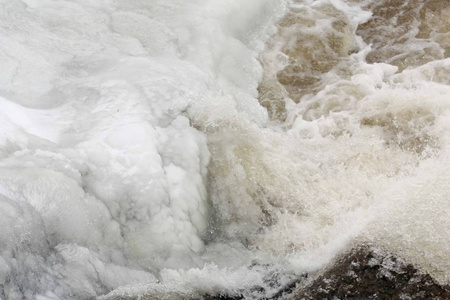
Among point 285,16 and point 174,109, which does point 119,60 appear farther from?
point 285,16

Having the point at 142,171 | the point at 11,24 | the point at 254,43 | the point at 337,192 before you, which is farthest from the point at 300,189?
the point at 11,24

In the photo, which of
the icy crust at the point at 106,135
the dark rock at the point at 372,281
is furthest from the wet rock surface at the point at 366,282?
the icy crust at the point at 106,135

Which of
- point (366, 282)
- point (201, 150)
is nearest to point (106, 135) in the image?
point (201, 150)

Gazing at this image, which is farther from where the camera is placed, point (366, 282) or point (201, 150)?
point (201, 150)

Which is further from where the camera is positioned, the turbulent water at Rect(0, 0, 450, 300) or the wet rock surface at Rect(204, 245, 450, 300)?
the turbulent water at Rect(0, 0, 450, 300)

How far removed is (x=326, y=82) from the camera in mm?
4312

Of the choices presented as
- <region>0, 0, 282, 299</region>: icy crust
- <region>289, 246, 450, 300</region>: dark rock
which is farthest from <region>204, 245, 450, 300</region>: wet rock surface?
<region>0, 0, 282, 299</region>: icy crust

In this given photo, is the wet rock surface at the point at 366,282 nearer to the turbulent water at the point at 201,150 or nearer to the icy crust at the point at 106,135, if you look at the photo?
the turbulent water at the point at 201,150

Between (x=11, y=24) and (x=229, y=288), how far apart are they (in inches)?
105

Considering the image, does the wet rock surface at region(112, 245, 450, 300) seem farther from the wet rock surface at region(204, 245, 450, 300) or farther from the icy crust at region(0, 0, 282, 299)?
the icy crust at region(0, 0, 282, 299)

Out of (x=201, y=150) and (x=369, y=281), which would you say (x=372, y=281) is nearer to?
(x=369, y=281)

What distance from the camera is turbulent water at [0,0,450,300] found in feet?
7.88

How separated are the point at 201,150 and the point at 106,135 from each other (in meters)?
0.58

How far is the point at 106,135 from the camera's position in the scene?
295 cm
